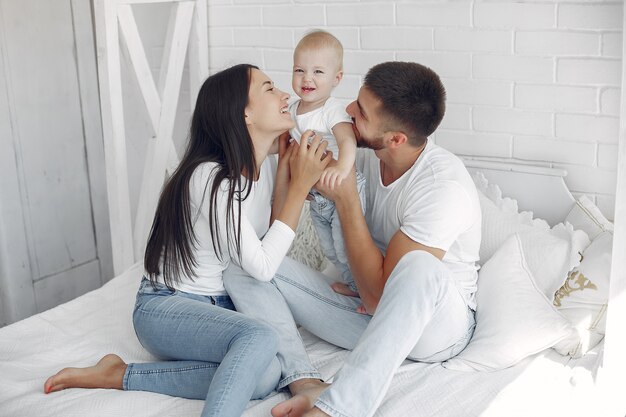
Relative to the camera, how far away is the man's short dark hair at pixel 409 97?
80.2 inches

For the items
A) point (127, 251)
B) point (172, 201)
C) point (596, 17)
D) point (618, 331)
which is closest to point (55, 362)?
point (172, 201)

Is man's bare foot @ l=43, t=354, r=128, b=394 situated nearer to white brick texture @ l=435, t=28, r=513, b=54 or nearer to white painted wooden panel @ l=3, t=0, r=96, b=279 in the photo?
white painted wooden panel @ l=3, t=0, r=96, b=279

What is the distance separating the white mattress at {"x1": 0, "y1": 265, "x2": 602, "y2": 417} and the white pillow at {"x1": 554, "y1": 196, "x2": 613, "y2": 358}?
39mm

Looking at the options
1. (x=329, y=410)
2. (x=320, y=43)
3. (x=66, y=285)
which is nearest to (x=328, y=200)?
(x=320, y=43)

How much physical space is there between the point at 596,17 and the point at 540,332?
100 centimetres

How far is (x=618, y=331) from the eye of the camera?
6.38ft

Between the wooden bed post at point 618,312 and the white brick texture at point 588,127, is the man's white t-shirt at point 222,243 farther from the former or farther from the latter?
the white brick texture at point 588,127

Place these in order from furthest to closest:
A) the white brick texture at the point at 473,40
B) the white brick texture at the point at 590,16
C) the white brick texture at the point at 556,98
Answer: the white brick texture at the point at 473,40
the white brick texture at the point at 556,98
the white brick texture at the point at 590,16

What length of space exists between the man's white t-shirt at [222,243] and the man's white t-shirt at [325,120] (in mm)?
227

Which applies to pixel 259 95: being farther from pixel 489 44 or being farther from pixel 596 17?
→ pixel 596 17

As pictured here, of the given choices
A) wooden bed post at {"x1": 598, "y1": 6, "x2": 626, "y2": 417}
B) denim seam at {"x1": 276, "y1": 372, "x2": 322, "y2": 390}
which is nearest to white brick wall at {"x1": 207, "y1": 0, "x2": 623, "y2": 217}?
wooden bed post at {"x1": 598, "y1": 6, "x2": 626, "y2": 417}

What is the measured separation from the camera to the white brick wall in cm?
239

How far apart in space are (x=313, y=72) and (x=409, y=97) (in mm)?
315

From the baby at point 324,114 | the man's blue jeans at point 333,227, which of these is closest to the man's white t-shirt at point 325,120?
the baby at point 324,114
